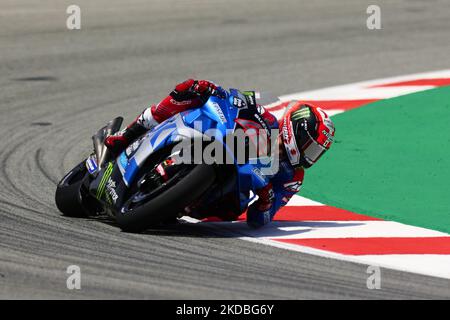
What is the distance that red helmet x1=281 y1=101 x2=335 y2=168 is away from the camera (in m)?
8.70

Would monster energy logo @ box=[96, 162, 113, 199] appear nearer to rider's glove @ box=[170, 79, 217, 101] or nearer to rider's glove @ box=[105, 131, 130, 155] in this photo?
rider's glove @ box=[105, 131, 130, 155]

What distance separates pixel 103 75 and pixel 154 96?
1.36 metres

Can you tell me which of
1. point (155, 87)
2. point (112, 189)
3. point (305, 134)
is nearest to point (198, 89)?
point (305, 134)

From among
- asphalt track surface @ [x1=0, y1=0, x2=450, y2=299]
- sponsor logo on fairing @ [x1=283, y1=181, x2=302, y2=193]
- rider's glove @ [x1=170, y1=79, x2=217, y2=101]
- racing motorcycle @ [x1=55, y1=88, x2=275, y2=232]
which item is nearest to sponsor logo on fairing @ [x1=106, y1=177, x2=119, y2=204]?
racing motorcycle @ [x1=55, y1=88, x2=275, y2=232]

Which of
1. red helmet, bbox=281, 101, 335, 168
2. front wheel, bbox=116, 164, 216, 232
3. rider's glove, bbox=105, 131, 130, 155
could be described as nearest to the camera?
front wheel, bbox=116, 164, 216, 232

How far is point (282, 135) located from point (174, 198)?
3.45ft

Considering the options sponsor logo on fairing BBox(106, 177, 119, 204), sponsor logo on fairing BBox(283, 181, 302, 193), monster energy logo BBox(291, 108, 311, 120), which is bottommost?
sponsor logo on fairing BBox(283, 181, 302, 193)

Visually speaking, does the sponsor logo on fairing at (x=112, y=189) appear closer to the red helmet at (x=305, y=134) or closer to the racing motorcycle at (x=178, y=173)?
A: the racing motorcycle at (x=178, y=173)

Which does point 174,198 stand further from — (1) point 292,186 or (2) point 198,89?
(1) point 292,186

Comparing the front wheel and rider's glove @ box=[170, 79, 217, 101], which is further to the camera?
rider's glove @ box=[170, 79, 217, 101]

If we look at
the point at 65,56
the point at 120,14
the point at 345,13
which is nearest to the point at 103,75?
the point at 65,56

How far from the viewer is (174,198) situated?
8.21 metres

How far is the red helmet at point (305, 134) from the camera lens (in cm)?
870

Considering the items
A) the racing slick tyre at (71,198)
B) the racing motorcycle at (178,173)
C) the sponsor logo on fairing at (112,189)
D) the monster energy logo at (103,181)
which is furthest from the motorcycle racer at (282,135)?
the racing slick tyre at (71,198)
